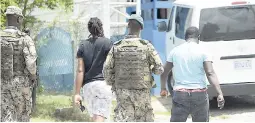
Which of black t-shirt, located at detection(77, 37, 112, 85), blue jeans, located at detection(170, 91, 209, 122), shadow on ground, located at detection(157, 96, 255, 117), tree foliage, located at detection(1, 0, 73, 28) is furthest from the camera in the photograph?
shadow on ground, located at detection(157, 96, 255, 117)

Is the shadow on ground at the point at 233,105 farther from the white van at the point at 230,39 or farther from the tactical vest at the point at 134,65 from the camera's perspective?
the tactical vest at the point at 134,65

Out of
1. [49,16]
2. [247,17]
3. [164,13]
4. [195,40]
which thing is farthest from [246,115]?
[164,13]

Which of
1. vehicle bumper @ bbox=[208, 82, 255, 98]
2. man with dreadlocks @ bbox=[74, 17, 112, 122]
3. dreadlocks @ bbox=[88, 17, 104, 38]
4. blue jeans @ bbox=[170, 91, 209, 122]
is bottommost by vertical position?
vehicle bumper @ bbox=[208, 82, 255, 98]

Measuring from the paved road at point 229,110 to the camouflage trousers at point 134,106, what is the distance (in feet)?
11.3

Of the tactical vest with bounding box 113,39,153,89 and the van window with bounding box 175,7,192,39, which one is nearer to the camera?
the tactical vest with bounding box 113,39,153,89

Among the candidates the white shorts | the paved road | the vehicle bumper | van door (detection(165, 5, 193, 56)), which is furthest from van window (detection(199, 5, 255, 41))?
the white shorts

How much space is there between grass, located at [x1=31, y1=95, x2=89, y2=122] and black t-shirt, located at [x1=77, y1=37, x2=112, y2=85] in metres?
3.30

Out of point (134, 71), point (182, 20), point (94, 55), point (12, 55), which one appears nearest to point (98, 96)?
point (94, 55)

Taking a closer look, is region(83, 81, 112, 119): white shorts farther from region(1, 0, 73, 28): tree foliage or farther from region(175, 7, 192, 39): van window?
region(175, 7, 192, 39): van window

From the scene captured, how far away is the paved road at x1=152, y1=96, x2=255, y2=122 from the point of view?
920 cm

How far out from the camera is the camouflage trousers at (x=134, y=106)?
559cm

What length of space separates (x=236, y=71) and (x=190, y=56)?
12.6 feet

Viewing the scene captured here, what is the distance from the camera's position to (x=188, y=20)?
10.0 m

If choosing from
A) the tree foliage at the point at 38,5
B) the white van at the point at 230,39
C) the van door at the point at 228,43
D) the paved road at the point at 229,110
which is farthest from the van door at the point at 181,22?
the tree foliage at the point at 38,5
